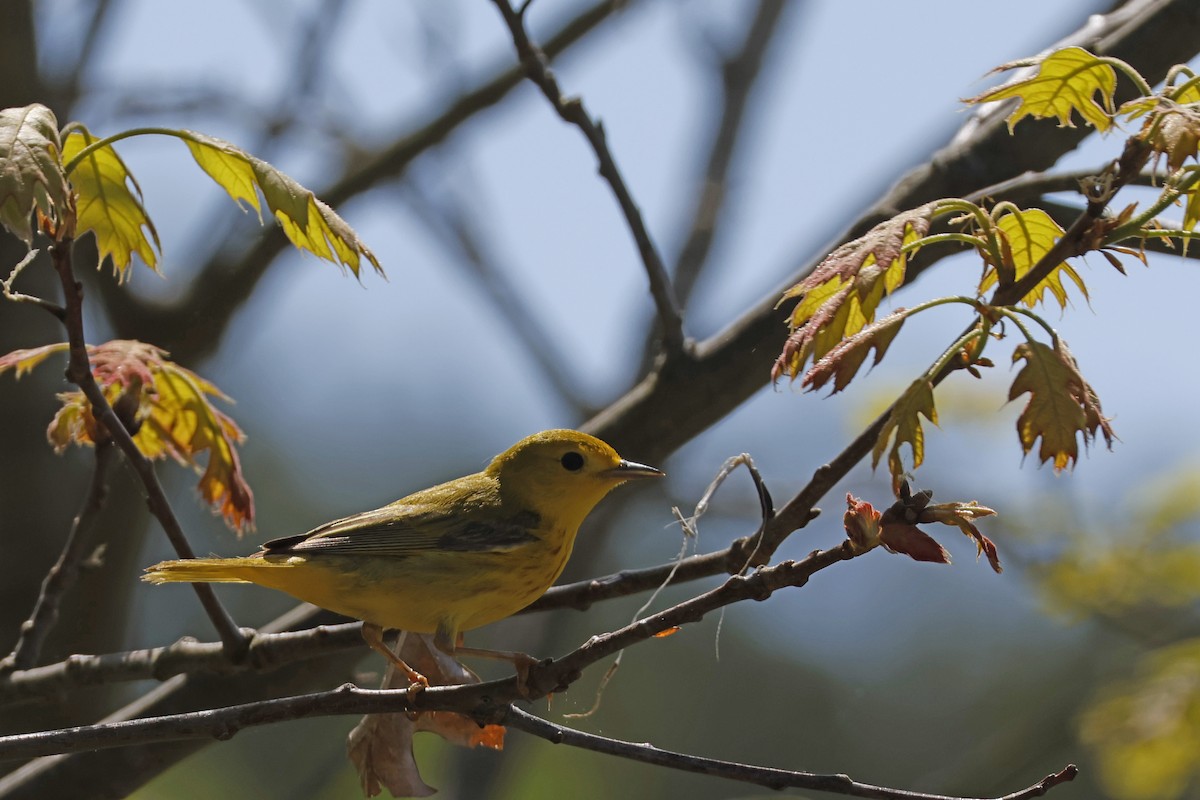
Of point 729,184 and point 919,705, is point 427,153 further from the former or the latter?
point 919,705

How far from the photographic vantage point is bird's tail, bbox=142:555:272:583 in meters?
2.23

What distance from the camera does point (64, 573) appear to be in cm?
255

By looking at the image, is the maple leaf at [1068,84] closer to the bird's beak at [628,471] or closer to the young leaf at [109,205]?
the bird's beak at [628,471]

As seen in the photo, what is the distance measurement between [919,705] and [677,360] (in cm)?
925

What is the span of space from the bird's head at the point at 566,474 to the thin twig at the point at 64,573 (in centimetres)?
88

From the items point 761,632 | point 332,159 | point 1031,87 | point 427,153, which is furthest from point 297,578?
point 761,632

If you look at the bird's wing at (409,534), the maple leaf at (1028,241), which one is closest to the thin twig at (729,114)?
the bird's wing at (409,534)

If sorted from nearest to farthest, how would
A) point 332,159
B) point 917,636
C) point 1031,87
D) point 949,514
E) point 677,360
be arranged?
1. point 949,514
2. point 1031,87
3. point 677,360
4. point 332,159
5. point 917,636

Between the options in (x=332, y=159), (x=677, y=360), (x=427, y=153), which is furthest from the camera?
(x=332, y=159)

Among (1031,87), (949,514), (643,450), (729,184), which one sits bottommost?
(949,514)

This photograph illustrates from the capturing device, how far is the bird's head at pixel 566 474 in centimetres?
274

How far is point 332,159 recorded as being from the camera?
19.1ft

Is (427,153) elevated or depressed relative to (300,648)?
elevated

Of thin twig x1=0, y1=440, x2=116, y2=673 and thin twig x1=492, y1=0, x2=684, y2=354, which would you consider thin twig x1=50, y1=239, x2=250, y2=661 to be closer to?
thin twig x1=0, y1=440, x2=116, y2=673
